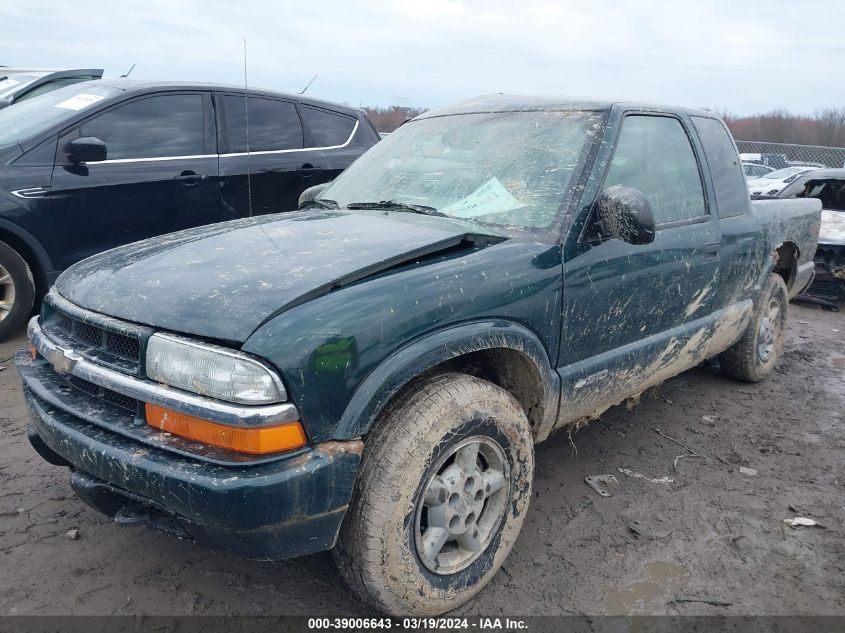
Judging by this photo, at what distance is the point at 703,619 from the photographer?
2.47 metres

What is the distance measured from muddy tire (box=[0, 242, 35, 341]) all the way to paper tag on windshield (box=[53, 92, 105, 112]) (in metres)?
1.15

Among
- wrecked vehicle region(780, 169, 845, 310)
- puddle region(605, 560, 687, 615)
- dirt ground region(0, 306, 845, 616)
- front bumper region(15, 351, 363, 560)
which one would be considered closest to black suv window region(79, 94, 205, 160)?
dirt ground region(0, 306, 845, 616)

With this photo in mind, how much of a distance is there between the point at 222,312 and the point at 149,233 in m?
3.41

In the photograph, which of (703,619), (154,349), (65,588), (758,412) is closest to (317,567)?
(65,588)

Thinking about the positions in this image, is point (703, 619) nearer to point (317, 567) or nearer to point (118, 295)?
point (317, 567)

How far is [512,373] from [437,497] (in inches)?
26.1

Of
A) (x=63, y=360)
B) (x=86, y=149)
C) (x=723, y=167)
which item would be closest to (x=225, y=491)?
(x=63, y=360)

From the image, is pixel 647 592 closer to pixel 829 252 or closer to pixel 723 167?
pixel 723 167

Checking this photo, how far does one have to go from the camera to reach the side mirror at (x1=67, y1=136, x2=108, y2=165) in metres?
4.54

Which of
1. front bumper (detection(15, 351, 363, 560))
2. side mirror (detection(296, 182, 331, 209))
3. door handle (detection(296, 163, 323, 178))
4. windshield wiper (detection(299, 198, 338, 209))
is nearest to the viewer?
front bumper (detection(15, 351, 363, 560))

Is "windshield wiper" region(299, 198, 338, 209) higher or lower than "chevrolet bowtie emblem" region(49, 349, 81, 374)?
higher

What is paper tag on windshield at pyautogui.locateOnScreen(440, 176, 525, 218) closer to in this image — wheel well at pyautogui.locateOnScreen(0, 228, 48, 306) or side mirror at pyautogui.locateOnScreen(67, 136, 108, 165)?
side mirror at pyautogui.locateOnScreen(67, 136, 108, 165)

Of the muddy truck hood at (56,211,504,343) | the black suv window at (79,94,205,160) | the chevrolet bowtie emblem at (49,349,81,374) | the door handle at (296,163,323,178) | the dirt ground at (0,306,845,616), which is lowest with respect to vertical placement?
the dirt ground at (0,306,845,616)

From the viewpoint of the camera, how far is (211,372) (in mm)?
1959
